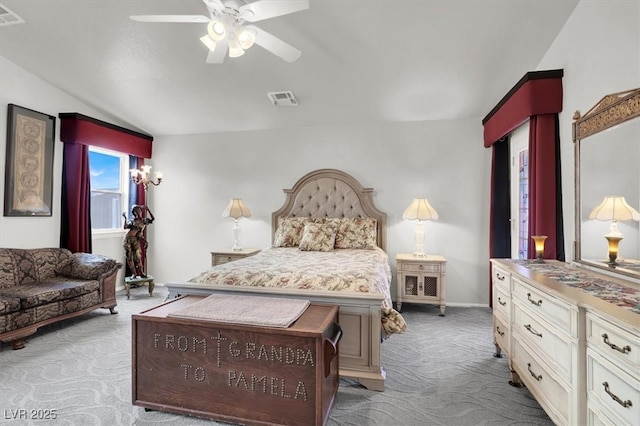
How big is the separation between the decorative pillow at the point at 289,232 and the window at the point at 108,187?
2689 mm

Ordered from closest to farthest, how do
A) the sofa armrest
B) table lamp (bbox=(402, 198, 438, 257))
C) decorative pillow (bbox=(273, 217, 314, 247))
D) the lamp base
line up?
the sofa armrest
table lamp (bbox=(402, 198, 438, 257))
decorative pillow (bbox=(273, 217, 314, 247))
the lamp base

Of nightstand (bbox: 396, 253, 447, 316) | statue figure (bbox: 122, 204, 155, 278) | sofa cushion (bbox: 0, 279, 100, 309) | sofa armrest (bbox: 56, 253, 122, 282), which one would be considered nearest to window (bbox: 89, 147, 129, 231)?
statue figure (bbox: 122, 204, 155, 278)

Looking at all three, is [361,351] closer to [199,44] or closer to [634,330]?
[634,330]

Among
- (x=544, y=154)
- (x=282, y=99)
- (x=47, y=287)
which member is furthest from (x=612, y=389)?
(x=47, y=287)

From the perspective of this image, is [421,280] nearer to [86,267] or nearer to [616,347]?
[616,347]

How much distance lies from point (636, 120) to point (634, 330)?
1.26 meters

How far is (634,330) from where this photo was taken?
3.56 feet

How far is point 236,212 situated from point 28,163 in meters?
2.42

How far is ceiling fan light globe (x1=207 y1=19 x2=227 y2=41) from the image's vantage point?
202 cm

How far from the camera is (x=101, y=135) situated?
441 cm

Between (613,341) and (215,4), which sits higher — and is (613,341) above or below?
below

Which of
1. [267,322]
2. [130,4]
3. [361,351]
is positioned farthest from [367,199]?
[130,4]

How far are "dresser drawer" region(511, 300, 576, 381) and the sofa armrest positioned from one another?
414 centimetres

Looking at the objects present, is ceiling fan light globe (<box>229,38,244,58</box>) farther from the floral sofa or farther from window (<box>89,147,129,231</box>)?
window (<box>89,147,129,231</box>)
